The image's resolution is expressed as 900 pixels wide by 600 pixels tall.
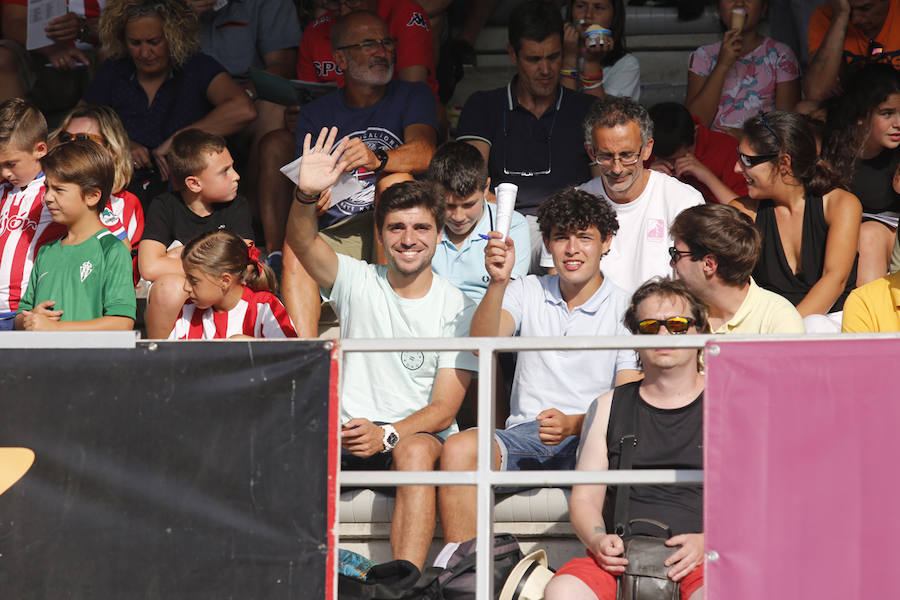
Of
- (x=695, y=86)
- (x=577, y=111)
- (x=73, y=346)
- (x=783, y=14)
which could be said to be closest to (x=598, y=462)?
(x=73, y=346)

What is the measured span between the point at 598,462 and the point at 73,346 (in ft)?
5.58

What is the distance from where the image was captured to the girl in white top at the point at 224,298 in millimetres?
4656

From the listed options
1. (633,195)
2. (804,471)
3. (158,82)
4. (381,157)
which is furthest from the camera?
(158,82)

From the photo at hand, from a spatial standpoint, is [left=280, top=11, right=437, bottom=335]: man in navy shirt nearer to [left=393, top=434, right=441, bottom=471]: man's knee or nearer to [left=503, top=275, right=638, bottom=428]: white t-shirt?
[left=503, top=275, right=638, bottom=428]: white t-shirt

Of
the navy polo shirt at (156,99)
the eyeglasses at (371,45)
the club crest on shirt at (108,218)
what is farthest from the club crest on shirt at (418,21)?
the club crest on shirt at (108,218)

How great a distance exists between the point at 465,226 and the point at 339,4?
90.3 inches

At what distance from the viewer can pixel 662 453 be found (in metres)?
3.71

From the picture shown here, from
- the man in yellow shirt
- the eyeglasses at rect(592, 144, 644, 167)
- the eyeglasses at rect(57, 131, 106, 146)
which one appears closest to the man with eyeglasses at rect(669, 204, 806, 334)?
the man in yellow shirt

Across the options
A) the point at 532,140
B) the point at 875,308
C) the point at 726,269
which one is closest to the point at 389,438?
the point at 726,269

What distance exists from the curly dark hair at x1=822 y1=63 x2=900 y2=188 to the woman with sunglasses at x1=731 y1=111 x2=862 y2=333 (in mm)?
276

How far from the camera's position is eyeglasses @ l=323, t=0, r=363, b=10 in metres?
6.70

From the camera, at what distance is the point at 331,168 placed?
4.32 metres

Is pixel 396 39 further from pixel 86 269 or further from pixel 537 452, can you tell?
pixel 537 452

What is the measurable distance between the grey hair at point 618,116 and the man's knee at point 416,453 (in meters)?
1.92
